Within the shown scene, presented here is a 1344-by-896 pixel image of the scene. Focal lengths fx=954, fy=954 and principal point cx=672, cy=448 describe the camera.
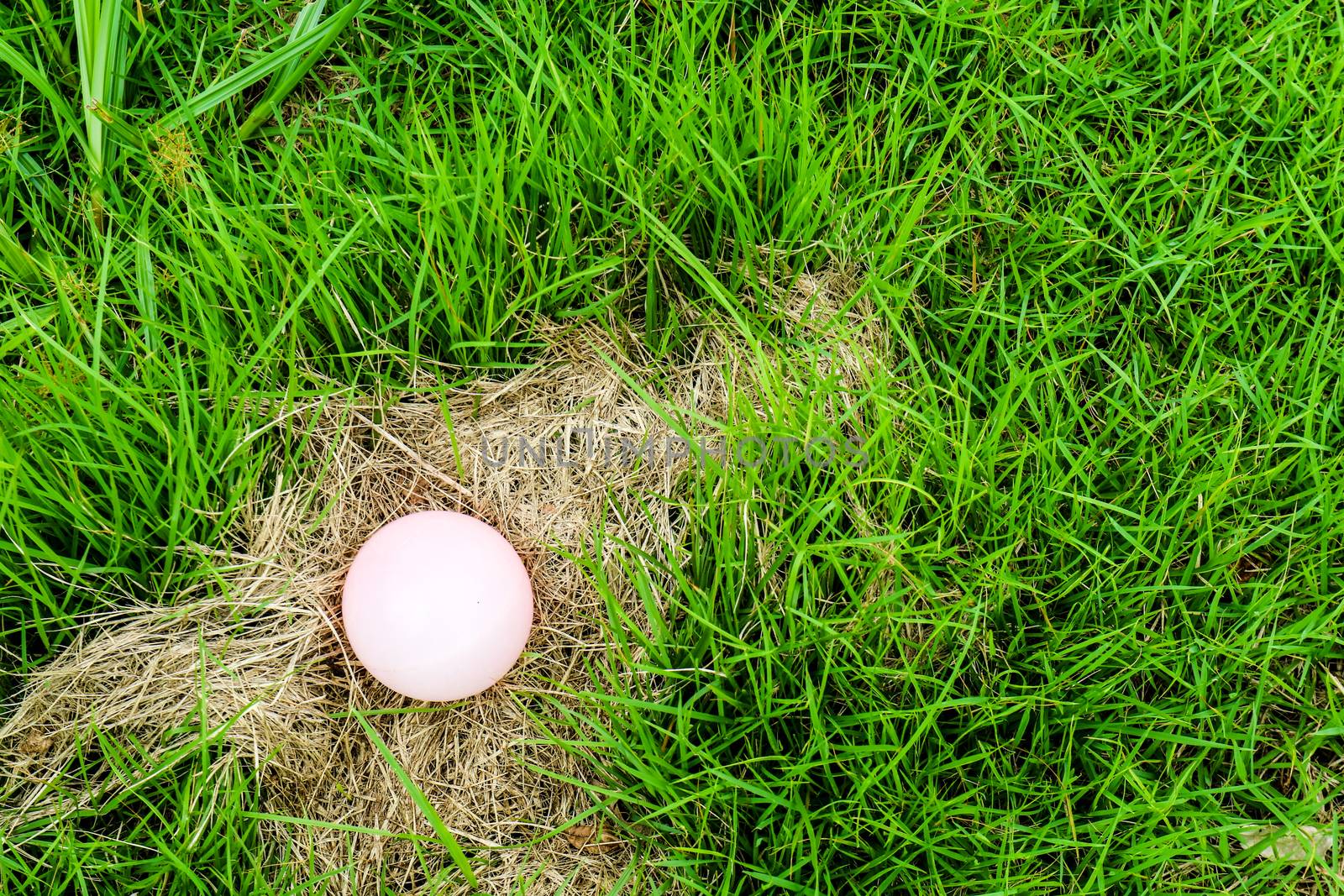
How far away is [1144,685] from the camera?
6.49 feet

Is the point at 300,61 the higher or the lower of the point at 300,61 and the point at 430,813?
the higher

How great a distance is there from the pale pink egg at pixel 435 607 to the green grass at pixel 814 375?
0.78ft

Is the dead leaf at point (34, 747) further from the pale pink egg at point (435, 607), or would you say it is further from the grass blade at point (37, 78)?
the grass blade at point (37, 78)

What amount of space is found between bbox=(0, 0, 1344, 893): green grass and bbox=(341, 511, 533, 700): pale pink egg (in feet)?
0.78

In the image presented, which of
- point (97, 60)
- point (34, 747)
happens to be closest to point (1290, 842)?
point (34, 747)

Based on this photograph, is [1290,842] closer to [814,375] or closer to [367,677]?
[814,375]

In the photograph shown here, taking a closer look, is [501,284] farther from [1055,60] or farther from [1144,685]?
[1144,685]

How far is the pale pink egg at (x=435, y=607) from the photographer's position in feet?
5.71

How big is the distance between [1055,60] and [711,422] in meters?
1.25

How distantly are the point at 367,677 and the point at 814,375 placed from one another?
112 centimetres

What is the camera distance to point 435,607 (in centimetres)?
173

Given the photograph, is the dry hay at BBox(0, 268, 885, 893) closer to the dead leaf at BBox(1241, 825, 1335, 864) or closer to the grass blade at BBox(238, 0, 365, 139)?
the grass blade at BBox(238, 0, 365, 139)

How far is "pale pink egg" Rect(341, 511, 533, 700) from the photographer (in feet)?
5.71

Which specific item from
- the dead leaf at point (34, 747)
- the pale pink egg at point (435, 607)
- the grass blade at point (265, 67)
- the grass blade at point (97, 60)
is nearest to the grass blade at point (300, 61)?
the grass blade at point (265, 67)
